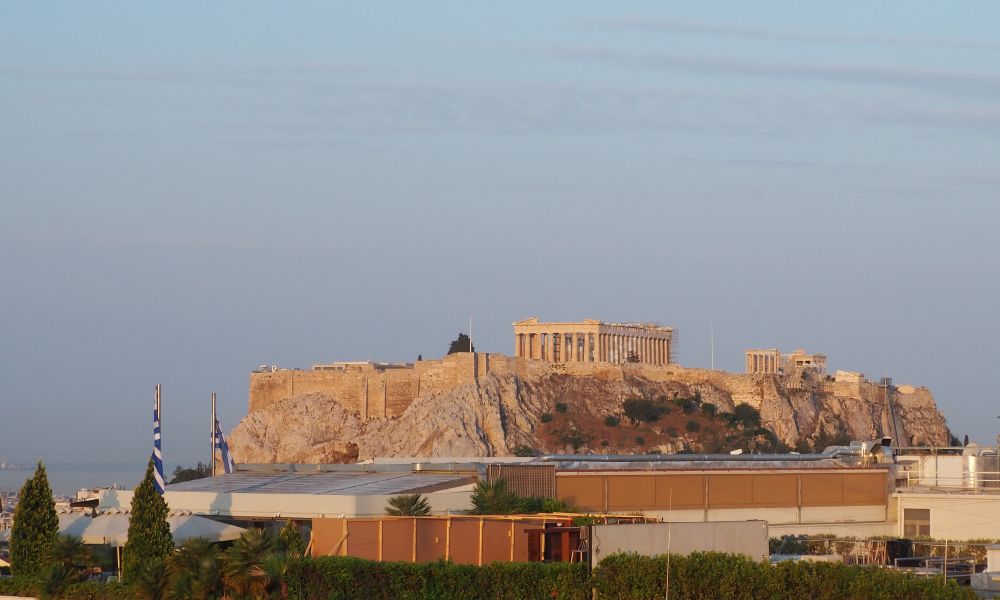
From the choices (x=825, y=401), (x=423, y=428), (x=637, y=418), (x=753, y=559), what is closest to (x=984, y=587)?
(x=753, y=559)

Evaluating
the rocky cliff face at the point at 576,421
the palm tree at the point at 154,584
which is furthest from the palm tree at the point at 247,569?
the rocky cliff face at the point at 576,421

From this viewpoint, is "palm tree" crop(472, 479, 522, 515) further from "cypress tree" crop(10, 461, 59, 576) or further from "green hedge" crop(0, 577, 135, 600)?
"cypress tree" crop(10, 461, 59, 576)

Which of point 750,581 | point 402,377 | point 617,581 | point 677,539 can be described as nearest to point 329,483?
point 677,539

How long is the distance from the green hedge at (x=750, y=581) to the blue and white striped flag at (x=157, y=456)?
10.7m

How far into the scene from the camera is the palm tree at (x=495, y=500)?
28.6m

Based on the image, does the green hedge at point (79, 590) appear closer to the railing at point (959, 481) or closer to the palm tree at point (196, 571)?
the palm tree at point (196, 571)

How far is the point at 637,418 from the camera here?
102 metres

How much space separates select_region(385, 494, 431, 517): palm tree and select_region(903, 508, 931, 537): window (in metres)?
10.2

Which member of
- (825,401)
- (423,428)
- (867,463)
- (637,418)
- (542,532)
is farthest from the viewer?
(825,401)

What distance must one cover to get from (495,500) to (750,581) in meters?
8.57

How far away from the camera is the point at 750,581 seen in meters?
20.8

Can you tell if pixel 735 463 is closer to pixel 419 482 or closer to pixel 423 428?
pixel 419 482

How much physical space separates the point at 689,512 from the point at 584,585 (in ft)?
36.0

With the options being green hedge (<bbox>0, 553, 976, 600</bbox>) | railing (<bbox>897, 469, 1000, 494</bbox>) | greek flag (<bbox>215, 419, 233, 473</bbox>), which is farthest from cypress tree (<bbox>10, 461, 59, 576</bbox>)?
railing (<bbox>897, 469, 1000, 494</bbox>)
